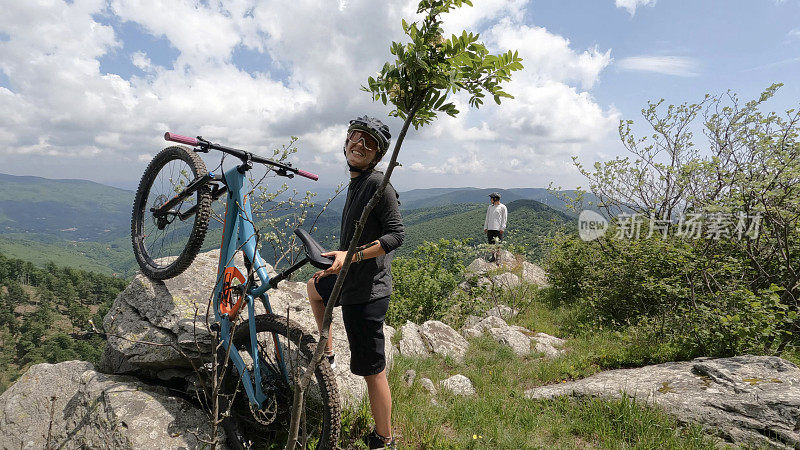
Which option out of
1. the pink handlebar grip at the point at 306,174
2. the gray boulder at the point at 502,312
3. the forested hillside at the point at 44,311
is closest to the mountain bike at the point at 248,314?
the pink handlebar grip at the point at 306,174

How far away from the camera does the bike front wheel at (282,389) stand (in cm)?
282

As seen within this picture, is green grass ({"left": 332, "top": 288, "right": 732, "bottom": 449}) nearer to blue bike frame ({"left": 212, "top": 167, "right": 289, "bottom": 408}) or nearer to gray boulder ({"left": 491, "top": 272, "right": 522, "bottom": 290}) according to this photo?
blue bike frame ({"left": 212, "top": 167, "right": 289, "bottom": 408})

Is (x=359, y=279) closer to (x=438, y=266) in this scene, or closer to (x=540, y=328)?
(x=438, y=266)

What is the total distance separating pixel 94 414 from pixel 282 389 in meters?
1.91

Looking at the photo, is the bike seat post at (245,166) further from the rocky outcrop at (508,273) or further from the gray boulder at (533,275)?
the gray boulder at (533,275)

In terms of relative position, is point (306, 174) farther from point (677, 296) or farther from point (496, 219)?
point (496, 219)

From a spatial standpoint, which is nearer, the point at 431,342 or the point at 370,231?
the point at 370,231

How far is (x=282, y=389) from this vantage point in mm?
3148

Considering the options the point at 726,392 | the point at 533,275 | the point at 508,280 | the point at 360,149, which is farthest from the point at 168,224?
the point at 533,275

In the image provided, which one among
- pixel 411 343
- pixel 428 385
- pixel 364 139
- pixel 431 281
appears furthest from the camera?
pixel 431 281

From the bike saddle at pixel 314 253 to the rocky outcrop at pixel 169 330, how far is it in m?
1.57

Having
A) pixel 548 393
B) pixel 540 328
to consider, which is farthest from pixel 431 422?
pixel 540 328

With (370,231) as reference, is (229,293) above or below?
below

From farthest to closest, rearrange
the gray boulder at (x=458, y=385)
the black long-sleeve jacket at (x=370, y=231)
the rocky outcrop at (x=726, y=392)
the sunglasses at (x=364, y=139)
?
1. the gray boulder at (x=458, y=385)
2. the rocky outcrop at (x=726, y=392)
3. the sunglasses at (x=364, y=139)
4. the black long-sleeve jacket at (x=370, y=231)
